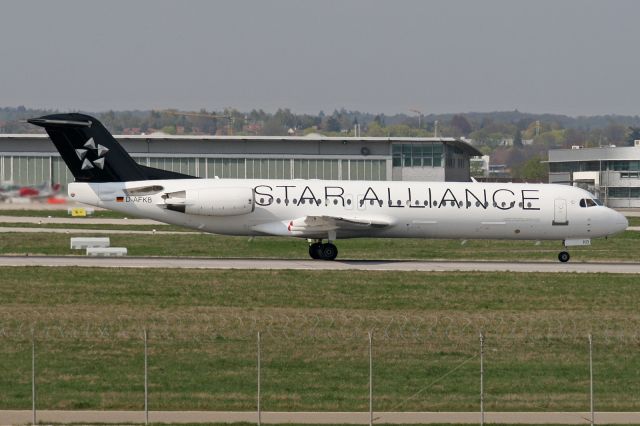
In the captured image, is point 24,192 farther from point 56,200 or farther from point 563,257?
point 563,257

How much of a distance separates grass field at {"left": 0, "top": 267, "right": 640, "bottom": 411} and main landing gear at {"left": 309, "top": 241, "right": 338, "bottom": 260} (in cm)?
532

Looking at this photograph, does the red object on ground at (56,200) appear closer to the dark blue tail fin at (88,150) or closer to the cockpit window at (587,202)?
the dark blue tail fin at (88,150)

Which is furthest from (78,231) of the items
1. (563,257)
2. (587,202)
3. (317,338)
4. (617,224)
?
(317,338)

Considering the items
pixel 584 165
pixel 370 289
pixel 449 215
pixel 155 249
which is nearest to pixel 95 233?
pixel 155 249

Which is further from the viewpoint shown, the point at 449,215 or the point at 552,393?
the point at 449,215

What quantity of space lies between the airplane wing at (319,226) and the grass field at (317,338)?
4.38 meters

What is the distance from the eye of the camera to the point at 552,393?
850 inches

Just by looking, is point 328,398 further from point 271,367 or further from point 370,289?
point 370,289

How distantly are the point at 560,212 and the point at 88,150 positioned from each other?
20.1m

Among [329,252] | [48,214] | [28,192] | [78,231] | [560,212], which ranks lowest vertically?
[48,214]

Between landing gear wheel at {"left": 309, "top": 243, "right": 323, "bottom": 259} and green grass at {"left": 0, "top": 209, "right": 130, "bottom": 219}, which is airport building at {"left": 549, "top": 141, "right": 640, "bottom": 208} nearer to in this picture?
green grass at {"left": 0, "top": 209, "right": 130, "bottom": 219}

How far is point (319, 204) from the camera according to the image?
4609 centimetres

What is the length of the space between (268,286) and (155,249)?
18003 mm

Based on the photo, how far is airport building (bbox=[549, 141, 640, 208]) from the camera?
127500 mm
